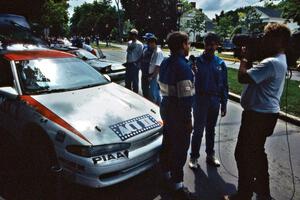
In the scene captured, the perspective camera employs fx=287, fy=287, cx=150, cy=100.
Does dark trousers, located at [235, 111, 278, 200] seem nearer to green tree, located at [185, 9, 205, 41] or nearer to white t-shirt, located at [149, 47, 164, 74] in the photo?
white t-shirt, located at [149, 47, 164, 74]

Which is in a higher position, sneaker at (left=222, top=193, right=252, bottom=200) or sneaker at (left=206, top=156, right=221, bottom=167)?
sneaker at (left=222, top=193, right=252, bottom=200)

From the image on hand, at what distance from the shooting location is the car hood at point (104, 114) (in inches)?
122

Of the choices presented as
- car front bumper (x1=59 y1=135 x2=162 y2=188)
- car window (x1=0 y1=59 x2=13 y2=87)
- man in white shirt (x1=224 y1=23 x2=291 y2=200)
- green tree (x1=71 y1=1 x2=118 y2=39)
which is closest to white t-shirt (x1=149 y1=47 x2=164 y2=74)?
car window (x1=0 y1=59 x2=13 y2=87)

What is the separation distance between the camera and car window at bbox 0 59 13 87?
392 cm

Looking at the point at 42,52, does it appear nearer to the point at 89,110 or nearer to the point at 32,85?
the point at 32,85

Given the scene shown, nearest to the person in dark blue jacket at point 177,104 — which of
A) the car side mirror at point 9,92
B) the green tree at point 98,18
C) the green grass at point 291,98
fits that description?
the car side mirror at point 9,92

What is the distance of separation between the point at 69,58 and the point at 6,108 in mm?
1299

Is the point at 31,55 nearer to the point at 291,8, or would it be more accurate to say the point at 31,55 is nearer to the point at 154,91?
the point at 154,91

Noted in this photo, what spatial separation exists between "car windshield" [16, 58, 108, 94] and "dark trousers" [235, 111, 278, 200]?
7.64 feet

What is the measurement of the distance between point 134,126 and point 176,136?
1.67ft

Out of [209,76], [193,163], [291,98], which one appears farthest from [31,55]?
[291,98]

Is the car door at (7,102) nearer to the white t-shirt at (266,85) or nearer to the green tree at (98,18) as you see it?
the white t-shirt at (266,85)

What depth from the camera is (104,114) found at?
11.2ft

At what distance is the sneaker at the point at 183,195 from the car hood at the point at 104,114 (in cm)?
73
